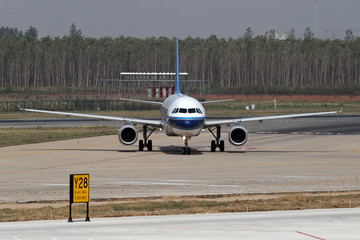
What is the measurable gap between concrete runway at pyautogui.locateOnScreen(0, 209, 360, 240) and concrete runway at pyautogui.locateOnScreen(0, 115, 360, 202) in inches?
224

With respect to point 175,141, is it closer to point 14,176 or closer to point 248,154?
point 248,154

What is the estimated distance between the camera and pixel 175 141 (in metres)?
62.8

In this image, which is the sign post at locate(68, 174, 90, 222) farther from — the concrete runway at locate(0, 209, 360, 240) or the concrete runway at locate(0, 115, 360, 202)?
the concrete runway at locate(0, 115, 360, 202)

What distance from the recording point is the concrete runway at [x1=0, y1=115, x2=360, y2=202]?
104 feet

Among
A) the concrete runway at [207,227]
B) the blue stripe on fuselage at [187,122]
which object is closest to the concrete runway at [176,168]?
the blue stripe on fuselage at [187,122]

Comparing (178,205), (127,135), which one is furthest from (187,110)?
(178,205)

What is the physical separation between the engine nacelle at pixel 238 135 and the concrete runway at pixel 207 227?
25.0 meters

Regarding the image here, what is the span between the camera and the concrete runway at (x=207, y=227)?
823 inches

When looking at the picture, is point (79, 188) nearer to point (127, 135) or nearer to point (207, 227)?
point (207, 227)

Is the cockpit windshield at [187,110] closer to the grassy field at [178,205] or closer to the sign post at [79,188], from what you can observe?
the grassy field at [178,205]

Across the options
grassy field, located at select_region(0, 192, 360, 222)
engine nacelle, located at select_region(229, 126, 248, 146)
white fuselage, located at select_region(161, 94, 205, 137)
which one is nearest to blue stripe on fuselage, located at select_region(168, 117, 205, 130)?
white fuselage, located at select_region(161, 94, 205, 137)

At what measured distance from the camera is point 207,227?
886 inches

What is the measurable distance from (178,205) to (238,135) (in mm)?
24300

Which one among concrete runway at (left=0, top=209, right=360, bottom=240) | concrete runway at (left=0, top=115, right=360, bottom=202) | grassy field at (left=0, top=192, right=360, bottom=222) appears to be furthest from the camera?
concrete runway at (left=0, top=115, right=360, bottom=202)
